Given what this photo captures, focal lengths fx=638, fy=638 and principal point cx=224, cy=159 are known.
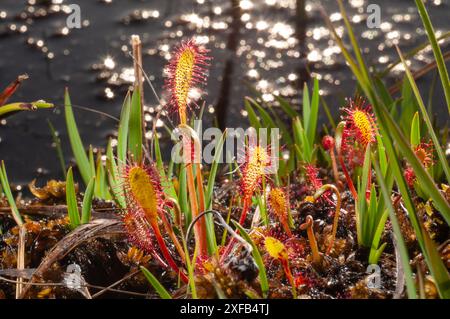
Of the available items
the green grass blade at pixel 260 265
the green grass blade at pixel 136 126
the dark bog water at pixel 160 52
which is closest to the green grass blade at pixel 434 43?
the green grass blade at pixel 260 265

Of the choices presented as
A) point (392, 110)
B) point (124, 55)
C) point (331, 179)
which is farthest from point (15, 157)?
point (392, 110)

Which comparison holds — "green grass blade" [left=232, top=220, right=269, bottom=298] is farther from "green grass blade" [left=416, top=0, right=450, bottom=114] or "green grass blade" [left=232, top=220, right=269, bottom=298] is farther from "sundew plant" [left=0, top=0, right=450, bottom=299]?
"green grass blade" [left=416, top=0, right=450, bottom=114]

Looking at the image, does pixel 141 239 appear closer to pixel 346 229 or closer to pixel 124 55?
pixel 346 229

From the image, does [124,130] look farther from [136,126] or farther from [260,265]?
[260,265]

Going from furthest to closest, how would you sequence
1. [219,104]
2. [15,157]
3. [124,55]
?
[124,55], [219,104], [15,157]

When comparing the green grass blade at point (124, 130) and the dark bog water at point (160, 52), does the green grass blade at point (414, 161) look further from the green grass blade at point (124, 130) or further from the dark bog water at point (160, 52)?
the dark bog water at point (160, 52)
